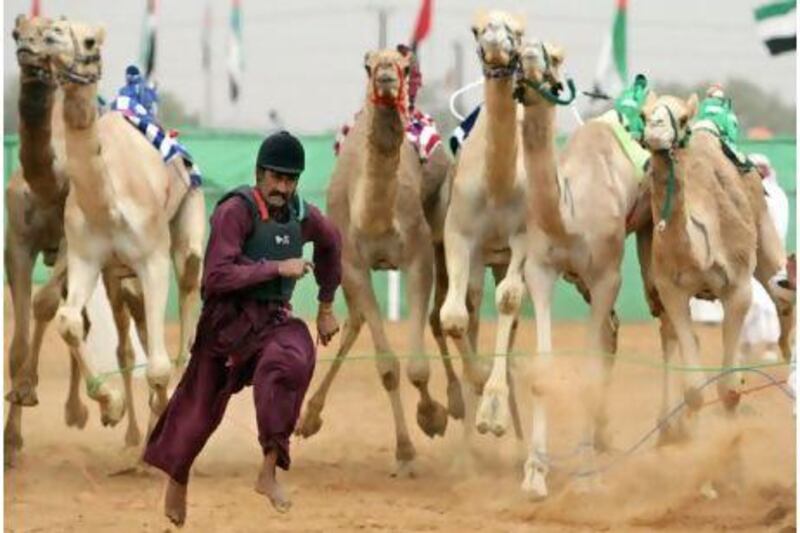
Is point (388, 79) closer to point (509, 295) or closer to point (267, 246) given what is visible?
point (509, 295)

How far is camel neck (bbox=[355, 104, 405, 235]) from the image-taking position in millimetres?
12586

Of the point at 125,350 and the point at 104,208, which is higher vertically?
the point at 104,208

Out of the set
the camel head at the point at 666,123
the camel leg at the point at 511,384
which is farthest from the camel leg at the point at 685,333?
the camel leg at the point at 511,384

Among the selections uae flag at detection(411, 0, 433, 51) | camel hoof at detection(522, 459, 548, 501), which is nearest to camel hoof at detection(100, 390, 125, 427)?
camel hoof at detection(522, 459, 548, 501)

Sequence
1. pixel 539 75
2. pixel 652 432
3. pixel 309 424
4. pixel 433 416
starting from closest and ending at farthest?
pixel 539 75, pixel 652 432, pixel 433 416, pixel 309 424

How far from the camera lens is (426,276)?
13398 millimetres

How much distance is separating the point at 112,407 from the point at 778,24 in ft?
21.7

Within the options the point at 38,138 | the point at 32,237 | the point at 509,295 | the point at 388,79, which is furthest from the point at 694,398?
the point at 32,237

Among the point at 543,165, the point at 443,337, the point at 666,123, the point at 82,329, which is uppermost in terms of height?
the point at 666,123

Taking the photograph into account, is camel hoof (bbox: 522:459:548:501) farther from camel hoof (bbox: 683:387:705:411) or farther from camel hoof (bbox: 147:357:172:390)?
camel hoof (bbox: 147:357:172:390)

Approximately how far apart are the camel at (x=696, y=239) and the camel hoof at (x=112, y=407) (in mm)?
2897

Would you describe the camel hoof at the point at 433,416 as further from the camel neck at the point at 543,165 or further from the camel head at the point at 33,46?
the camel head at the point at 33,46

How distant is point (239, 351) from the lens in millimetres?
9969

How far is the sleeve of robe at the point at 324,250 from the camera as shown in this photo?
10.3 m
